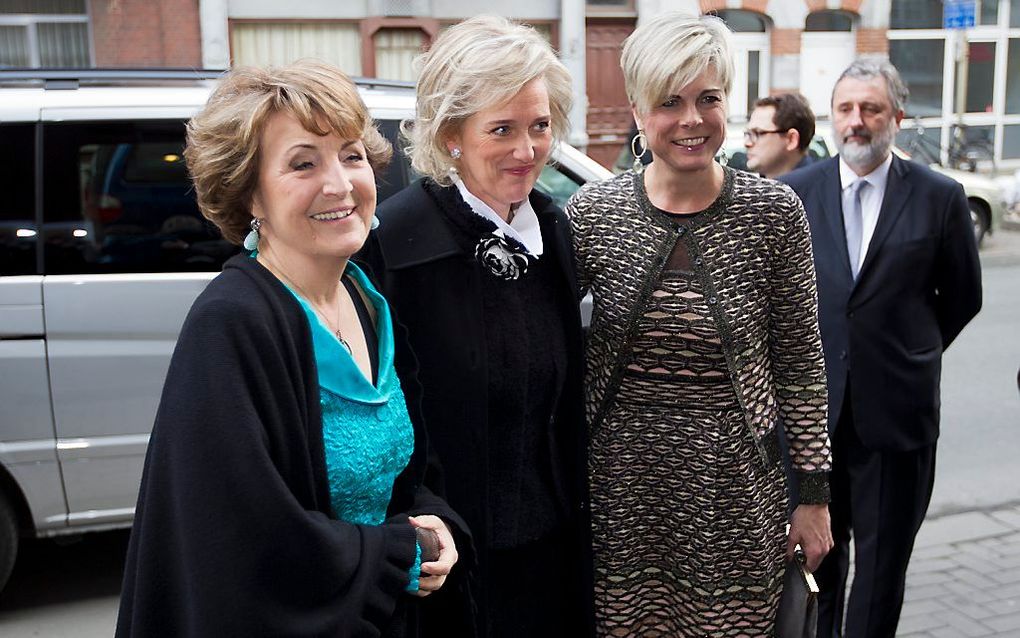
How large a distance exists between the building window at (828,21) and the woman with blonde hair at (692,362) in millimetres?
→ 18590

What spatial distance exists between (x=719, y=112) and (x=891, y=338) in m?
1.29

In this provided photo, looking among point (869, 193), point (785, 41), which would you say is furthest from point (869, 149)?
point (785, 41)

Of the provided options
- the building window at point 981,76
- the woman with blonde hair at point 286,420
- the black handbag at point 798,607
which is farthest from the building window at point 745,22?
the woman with blonde hair at point 286,420

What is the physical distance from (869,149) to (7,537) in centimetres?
381

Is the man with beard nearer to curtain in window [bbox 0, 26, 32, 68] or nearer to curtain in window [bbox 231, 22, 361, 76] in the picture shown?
curtain in window [bbox 231, 22, 361, 76]

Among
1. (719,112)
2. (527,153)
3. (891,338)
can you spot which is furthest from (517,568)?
(891,338)

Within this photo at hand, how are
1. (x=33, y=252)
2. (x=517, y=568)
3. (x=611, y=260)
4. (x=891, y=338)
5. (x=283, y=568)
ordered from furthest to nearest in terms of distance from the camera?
(x=33, y=252), (x=891, y=338), (x=611, y=260), (x=517, y=568), (x=283, y=568)

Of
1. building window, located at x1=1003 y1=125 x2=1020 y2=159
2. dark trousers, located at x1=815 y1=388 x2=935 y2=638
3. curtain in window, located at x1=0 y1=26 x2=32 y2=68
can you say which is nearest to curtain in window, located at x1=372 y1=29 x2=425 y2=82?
curtain in window, located at x1=0 y1=26 x2=32 y2=68

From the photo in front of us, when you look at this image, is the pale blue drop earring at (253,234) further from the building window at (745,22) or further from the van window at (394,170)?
the building window at (745,22)

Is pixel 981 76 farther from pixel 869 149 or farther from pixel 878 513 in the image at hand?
pixel 878 513

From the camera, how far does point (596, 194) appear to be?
Result: 9.17ft

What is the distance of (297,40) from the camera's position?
17.3m

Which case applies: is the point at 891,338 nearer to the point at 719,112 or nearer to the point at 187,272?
the point at 719,112

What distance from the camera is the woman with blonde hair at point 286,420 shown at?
166 centimetres
